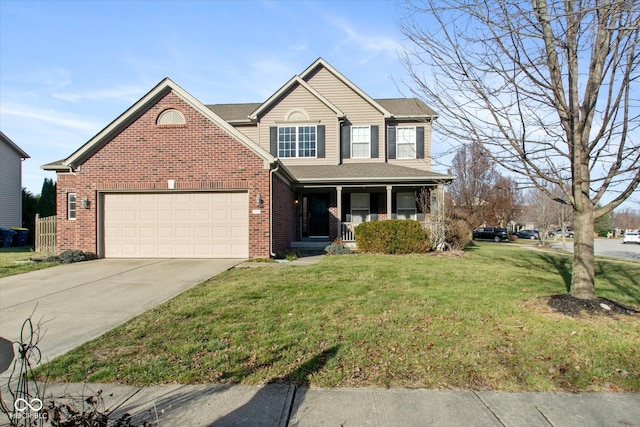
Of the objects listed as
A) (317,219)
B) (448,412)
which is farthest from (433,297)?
(317,219)

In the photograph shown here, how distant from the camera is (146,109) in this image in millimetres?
12133

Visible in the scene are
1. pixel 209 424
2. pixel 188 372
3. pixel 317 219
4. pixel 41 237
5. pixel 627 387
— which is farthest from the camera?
pixel 317 219

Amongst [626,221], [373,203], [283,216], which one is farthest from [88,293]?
[626,221]

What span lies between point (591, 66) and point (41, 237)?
1922cm

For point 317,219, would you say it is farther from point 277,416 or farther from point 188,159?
point 277,416

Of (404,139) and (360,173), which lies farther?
(404,139)

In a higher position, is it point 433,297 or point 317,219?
point 317,219

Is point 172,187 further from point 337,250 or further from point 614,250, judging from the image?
point 614,250

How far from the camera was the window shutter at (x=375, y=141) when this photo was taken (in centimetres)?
1809

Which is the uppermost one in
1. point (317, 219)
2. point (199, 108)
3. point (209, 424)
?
point (199, 108)

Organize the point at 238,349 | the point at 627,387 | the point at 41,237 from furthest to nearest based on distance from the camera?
the point at 41,237, the point at 238,349, the point at 627,387

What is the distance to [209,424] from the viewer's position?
2951 millimetres

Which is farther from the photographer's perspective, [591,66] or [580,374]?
[591,66]

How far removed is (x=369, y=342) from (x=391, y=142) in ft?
49.4
